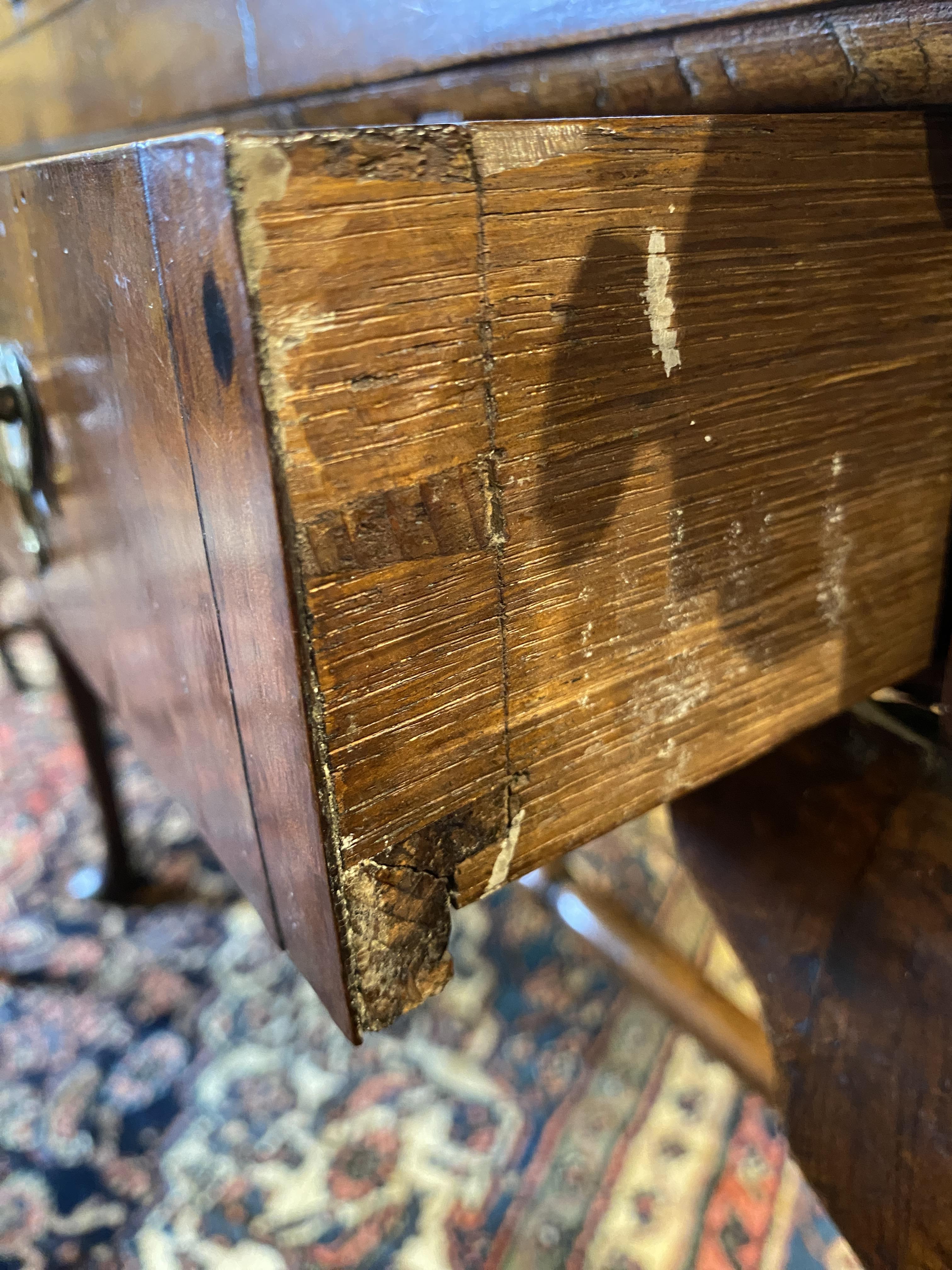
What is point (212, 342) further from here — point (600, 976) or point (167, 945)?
point (167, 945)

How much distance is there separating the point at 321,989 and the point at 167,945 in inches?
46.1

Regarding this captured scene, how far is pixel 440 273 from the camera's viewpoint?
301 millimetres

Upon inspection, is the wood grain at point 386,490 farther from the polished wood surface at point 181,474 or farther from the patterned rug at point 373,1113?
the patterned rug at point 373,1113

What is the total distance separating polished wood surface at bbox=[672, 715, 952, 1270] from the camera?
18.8 inches

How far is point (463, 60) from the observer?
56 centimetres

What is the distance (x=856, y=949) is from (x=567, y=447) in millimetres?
370

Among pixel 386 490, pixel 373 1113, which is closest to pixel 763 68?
pixel 386 490

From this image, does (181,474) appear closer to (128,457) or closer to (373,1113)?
(128,457)

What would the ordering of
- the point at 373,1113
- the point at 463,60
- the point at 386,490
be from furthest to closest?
the point at 373,1113
the point at 463,60
the point at 386,490

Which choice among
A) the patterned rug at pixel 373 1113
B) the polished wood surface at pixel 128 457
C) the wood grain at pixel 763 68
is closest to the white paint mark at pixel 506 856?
the polished wood surface at pixel 128 457

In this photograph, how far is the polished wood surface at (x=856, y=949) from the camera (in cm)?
48

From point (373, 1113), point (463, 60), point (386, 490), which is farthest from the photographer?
point (373, 1113)

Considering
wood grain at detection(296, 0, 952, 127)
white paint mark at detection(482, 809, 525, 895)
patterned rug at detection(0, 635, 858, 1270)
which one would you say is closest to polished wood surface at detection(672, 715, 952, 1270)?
white paint mark at detection(482, 809, 525, 895)

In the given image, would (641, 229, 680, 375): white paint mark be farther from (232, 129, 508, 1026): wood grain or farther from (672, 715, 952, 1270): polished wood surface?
(672, 715, 952, 1270): polished wood surface
